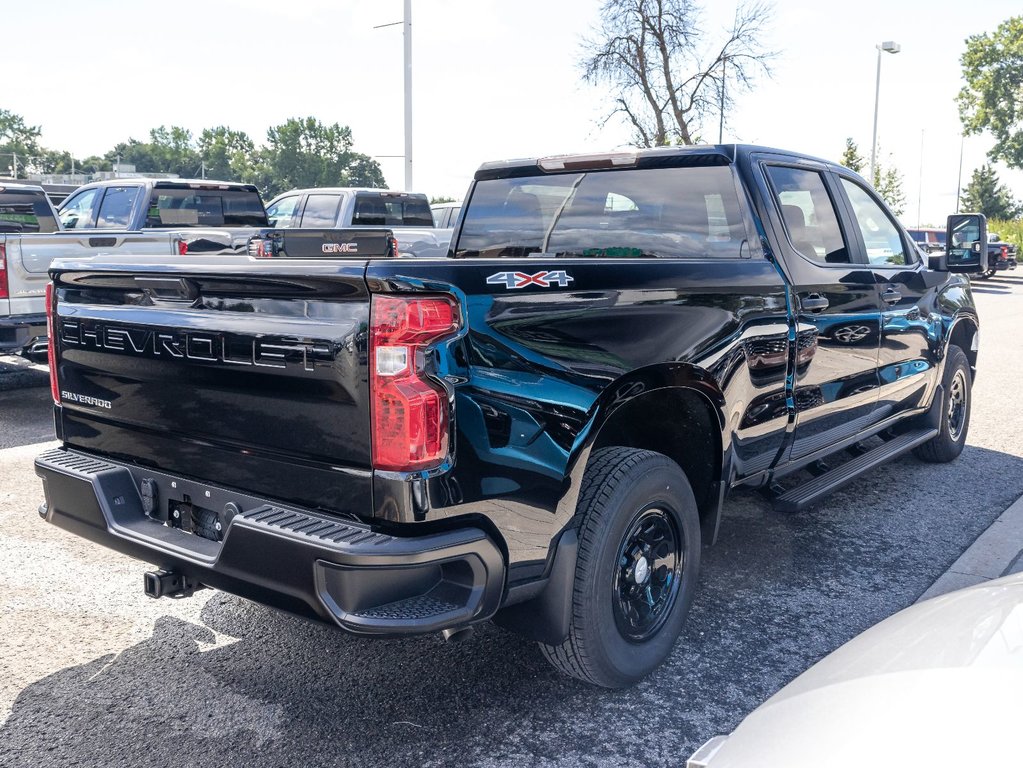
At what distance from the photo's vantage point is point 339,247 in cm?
379

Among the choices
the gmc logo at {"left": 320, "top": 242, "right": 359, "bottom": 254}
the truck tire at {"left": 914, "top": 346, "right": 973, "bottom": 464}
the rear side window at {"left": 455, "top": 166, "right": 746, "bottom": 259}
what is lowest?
the truck tire at {"left": 914, "top": 346, "right": 973, "bottom": 464}

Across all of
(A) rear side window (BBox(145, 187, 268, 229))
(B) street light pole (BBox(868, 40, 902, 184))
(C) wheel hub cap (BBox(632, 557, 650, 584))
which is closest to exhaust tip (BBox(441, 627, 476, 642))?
(C) wheel hub cap (BBox(632, 557, 650, 584))

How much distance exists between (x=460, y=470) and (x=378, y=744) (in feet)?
3.23

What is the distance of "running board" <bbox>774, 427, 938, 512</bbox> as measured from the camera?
14.1ft

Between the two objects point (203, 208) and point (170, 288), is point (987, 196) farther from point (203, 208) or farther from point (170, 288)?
point (170, 288)

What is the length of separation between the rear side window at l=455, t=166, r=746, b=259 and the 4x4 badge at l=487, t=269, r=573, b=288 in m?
1.31

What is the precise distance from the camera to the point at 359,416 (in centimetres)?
251

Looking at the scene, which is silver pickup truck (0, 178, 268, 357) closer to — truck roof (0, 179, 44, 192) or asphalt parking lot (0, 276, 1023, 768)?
truck roof (0, 179, 44, 192)

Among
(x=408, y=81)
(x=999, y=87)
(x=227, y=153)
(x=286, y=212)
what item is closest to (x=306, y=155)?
(x=227, y=153)

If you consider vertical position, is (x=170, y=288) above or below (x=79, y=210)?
below

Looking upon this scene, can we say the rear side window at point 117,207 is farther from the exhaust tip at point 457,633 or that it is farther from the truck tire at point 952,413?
the exhaust tip at point 457,633

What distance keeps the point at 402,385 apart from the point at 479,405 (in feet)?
0.83

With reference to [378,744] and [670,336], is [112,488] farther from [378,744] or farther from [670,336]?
[670,336]

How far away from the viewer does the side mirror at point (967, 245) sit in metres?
5.61
